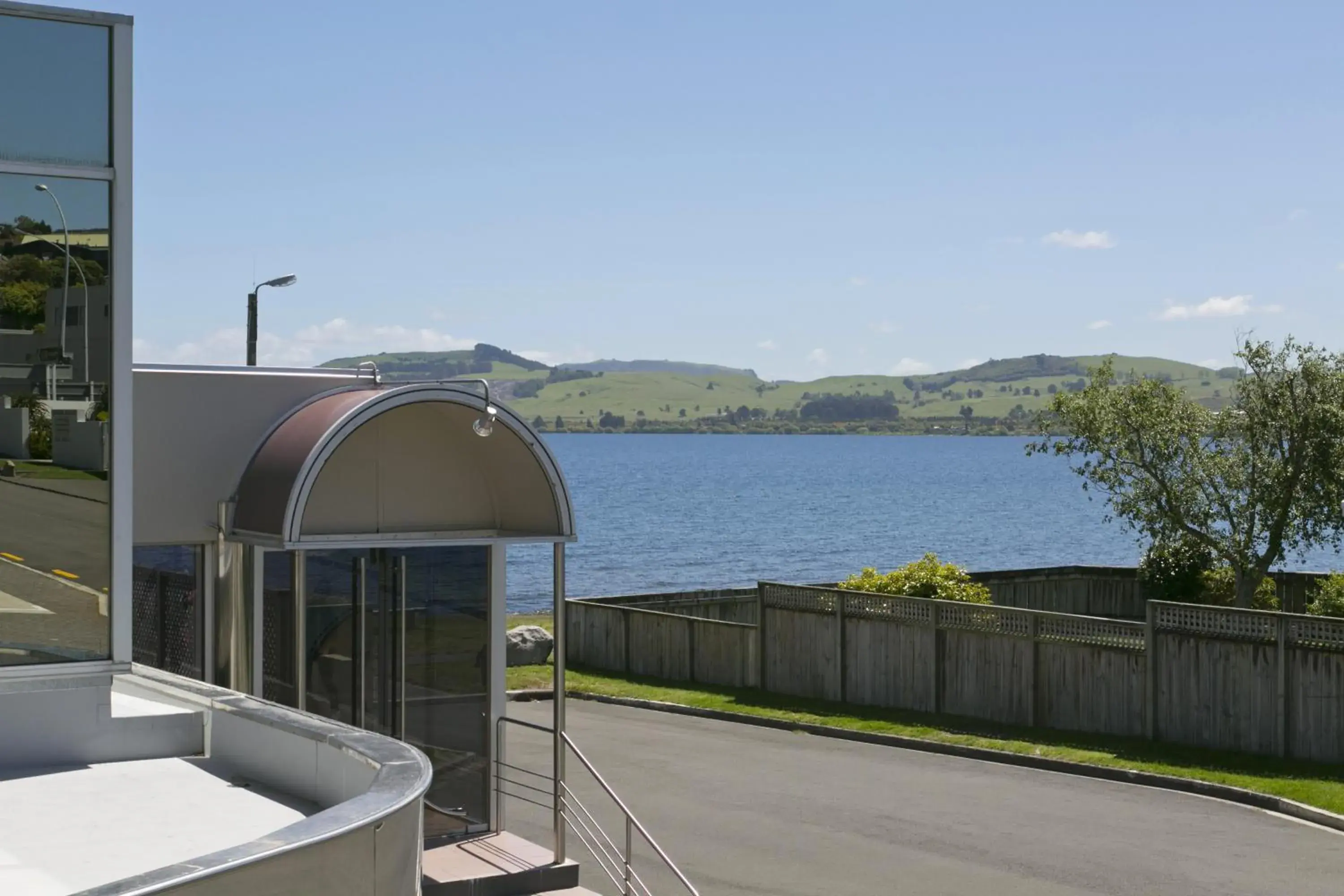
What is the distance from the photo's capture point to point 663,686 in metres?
26.7

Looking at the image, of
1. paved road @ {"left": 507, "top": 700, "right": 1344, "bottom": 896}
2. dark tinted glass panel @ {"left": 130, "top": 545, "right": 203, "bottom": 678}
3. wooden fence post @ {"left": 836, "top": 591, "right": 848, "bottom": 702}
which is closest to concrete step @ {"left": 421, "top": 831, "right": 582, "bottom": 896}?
paved road @ {"left": 507, "top": 700, "right": 1344, "bottom": 896}

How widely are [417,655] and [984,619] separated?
448 inches

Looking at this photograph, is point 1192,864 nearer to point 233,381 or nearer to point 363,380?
point 363,380

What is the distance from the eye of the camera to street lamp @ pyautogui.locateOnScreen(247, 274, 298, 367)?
2725 cm

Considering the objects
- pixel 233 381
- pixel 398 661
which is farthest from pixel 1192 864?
pixel 233 381

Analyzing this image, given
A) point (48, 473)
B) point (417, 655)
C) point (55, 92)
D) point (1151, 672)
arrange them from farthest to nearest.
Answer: point (1151, 672) → point (417, 655) → point (48, 473) → point (55, 92)

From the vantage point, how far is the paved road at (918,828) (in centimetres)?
1435

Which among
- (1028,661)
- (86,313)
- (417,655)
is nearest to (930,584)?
(1028,661)

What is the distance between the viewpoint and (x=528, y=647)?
28938 mm

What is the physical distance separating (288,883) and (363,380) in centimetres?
911

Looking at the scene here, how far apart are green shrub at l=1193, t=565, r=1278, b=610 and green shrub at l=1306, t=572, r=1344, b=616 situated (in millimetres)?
3628

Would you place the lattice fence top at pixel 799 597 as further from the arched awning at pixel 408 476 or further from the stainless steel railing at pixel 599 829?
the arched awning at pixel 408 476

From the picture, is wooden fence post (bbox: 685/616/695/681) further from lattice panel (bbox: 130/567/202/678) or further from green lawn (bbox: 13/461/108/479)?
green lawn (bbox: 13/461/108/479)

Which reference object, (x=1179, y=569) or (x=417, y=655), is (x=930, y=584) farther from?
→ (x=417, y=655)
